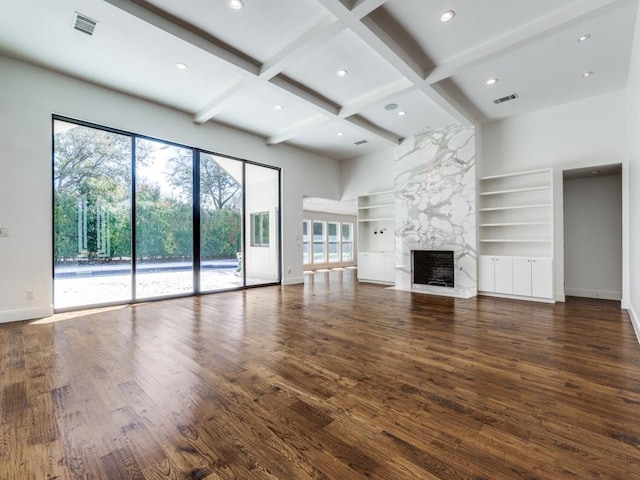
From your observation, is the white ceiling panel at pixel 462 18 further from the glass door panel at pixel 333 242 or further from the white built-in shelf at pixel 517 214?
the glass door panel at pixel 333 242

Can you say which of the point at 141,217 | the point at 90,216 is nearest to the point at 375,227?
the point at 141,217

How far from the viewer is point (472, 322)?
13.4 ft

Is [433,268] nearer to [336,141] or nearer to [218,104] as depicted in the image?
[336,141]

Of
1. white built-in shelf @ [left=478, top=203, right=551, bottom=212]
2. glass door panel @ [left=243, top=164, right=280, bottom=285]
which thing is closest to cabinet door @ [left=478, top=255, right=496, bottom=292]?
white built-in shelf @ [left=478, top=203, right=551, bottom=212]

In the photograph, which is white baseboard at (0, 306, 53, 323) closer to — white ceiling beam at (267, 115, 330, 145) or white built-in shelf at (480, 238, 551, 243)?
white ceiling beam at (267, 115, 330, 145)

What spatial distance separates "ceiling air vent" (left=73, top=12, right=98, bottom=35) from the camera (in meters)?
3.35

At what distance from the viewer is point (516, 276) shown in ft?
18.6

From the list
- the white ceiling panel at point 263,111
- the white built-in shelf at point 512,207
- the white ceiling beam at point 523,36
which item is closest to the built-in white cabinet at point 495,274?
the white built-in shelf at point 512,207

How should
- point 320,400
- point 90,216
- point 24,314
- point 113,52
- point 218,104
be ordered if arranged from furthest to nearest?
point 218,104
point 90,216
point 24,314
point 113,52
point 320,400

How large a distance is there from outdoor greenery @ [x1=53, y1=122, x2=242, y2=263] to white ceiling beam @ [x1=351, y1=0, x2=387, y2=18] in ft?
14.3

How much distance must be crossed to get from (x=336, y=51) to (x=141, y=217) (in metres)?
4.37

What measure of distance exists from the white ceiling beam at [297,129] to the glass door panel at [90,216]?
3030 millimetres

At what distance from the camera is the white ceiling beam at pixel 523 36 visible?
3.19m

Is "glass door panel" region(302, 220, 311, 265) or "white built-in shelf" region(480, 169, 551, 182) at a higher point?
"white built-in shelf" region(480, 169, 551, 182)
